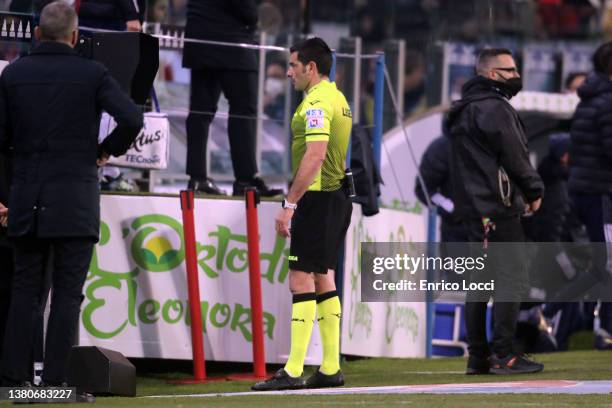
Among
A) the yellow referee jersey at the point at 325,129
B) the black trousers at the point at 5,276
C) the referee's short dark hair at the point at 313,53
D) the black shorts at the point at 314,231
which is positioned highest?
the referee's short dark hair at the point at 313,53

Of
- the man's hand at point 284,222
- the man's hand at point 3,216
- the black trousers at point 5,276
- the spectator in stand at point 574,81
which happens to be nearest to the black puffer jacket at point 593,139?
the man's hand at point 284,222

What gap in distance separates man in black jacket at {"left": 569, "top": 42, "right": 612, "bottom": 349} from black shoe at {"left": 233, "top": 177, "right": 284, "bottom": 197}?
7.53 ft

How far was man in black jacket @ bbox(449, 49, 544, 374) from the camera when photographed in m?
9.55

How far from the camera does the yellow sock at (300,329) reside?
8.89 metres

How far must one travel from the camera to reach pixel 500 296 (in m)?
9.64

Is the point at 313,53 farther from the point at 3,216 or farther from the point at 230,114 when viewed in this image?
the point at 230,114

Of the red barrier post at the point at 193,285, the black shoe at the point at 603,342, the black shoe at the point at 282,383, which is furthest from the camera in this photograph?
the black shoe at the point at 603,342

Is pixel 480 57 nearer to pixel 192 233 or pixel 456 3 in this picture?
pixel 192 233

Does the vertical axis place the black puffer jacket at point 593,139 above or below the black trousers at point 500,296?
above

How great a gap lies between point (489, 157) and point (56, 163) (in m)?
3.09

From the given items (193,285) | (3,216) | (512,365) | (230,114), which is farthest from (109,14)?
(512,365)

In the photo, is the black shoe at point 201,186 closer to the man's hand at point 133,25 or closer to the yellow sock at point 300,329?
the man's hand at point 133,25

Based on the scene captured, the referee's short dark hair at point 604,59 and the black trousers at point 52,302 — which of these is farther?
the referee's short dark hair at point 604,59

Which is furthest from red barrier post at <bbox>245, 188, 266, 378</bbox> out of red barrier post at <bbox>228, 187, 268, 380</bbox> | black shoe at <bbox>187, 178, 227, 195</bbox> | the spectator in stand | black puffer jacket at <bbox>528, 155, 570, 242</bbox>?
the spectator in stand
